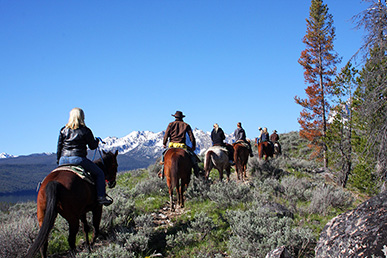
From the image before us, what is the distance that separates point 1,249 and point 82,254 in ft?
4.58

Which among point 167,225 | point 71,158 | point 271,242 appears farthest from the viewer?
point 167,225

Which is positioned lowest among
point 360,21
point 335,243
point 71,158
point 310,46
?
point 335,243

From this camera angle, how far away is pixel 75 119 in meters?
5.75

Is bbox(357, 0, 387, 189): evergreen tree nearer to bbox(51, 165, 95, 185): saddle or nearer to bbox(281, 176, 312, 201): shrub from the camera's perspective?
bbox(281, 176, 312, 201): shrub

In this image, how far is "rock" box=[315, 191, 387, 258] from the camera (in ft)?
10.7

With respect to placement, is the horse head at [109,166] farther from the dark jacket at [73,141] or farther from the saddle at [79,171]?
the saddle at [79,171]

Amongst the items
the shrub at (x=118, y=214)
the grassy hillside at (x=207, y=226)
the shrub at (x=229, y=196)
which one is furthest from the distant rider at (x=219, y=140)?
the shrub at (x=118, y=214)

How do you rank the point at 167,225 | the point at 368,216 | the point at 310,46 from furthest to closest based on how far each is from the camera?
the point at 310,46 → the point at 167,225 → the point at 368,216

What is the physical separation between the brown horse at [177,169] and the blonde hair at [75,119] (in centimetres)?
324

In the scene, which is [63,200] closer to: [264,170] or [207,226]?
[207,226]

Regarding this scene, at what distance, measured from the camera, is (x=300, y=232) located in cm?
537

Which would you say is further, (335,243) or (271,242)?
(271,242)

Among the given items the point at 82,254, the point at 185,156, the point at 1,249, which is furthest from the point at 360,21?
the point at 1,249

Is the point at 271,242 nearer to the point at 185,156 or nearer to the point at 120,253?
the point at 120,253
